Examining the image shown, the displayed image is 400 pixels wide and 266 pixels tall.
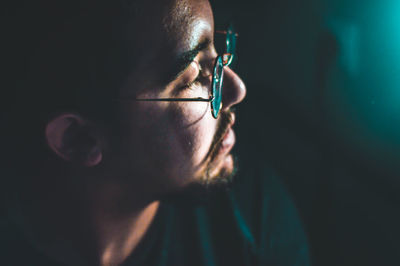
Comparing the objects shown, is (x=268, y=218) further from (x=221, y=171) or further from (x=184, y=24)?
(x=184, y=24)

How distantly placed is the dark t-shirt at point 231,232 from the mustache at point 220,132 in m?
0.16

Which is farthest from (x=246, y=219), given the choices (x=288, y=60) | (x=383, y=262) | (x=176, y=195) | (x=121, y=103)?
(x=288, y=60)

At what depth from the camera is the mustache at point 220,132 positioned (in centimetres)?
95

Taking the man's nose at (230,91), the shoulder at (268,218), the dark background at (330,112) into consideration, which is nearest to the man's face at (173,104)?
the man's nose at (230,91)

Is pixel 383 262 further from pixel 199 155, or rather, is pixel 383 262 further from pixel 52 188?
pixel 52 188

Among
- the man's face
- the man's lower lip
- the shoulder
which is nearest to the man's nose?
the man's face

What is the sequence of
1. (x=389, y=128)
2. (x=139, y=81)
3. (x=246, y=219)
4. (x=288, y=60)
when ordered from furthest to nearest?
(x=288, y=60)
(x=246, y=219)
(x=389, y=128)
(x=139, y=81)

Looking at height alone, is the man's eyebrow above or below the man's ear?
above

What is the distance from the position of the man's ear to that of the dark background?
2.38 ft

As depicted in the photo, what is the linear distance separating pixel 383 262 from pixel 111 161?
0.96 m

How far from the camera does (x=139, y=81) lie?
0.77 m

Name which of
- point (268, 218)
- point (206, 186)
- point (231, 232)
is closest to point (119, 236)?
point (206, 186)

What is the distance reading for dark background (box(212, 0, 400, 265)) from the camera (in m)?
1.04

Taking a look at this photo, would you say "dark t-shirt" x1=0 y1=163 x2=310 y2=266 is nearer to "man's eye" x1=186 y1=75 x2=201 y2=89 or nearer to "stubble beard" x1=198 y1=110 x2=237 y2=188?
"stubble beard" x1=198 y1=110 x2=237 y2=188
